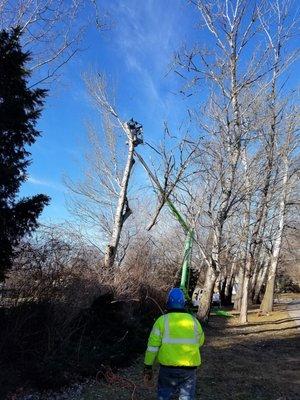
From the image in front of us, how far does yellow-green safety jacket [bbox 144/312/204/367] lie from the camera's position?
6066mm

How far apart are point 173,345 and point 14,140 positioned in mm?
4110

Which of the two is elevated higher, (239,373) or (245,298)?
(245,298)

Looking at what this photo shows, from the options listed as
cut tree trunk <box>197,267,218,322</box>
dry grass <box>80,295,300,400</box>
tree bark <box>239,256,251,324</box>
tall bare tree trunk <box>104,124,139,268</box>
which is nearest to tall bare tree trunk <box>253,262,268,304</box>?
tree bark <box>239,256,251,324</box>

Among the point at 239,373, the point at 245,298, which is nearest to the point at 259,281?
the point at 245,298

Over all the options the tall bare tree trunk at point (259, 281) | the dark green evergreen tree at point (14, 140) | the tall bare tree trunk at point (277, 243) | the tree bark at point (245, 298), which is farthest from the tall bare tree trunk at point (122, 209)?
the tall bare tree trunk at point (259, 281)

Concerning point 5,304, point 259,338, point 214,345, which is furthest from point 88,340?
point 259,338

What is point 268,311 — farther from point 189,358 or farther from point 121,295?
point 189,358

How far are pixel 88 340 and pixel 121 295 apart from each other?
8.46 ft

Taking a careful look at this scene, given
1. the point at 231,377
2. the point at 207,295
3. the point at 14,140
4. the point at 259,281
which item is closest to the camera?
the point at 14,140

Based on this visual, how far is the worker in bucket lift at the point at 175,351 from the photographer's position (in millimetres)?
6074

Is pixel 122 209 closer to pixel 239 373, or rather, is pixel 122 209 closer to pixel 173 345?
pixel 239 373

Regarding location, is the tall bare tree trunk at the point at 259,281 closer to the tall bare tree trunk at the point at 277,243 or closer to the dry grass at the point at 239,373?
the tall bare tree trunk at the point at 277,243

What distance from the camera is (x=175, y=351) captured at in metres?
6.07

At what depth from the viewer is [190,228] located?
70.6 feet
